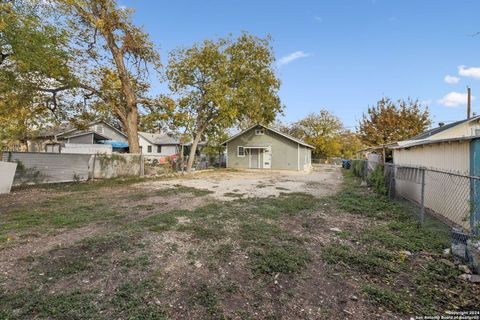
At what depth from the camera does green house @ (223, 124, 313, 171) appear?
23.8 meters

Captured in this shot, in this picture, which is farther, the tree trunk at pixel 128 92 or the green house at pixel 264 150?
the green house at pixel 264 150

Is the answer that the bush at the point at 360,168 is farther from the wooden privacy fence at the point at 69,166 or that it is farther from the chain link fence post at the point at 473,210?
the wooden privacy fence at the point at 69,166

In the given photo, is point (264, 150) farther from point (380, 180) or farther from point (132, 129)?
point (380, 180)

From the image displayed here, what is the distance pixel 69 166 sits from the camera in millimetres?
11711

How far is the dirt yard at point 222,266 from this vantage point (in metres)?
2.55

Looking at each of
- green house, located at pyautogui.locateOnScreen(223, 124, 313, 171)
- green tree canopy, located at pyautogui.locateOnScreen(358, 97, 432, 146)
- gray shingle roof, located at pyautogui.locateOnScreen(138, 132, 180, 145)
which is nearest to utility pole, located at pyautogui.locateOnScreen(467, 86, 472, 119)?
green tree canopy, located at pyautogui.locateOnScreen(358, 97, 432, 146)

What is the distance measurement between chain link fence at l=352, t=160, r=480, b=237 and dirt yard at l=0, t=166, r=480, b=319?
43 cm

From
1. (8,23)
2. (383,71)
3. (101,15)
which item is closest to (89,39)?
(101,15)

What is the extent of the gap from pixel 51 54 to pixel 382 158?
17.6m

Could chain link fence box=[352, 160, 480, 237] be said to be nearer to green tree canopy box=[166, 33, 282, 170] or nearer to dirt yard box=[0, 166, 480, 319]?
dirt yard box=[0, 166, 480, 319]

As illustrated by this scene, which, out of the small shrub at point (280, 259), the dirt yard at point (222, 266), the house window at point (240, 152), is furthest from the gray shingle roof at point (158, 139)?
the small shrub at point (280, 259)

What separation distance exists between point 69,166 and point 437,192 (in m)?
14.2

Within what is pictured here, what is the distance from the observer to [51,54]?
28.5 ft

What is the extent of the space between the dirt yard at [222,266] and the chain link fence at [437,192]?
1.42 ft
